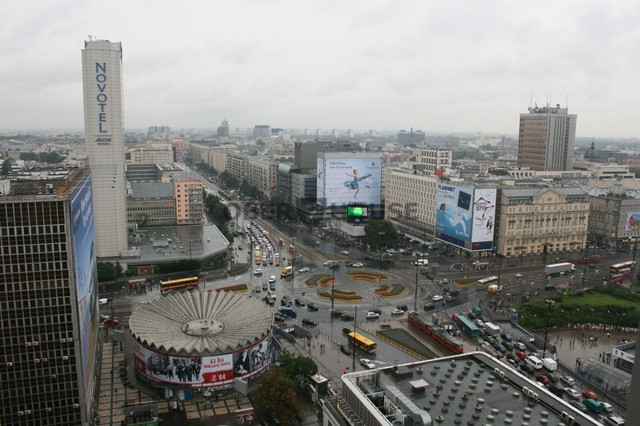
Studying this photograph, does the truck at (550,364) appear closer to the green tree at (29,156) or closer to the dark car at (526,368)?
the dark car at (526,368)

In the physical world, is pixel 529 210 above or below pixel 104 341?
above

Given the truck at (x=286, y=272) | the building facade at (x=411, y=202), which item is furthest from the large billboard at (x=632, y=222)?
the truck at (x=286, y=272)

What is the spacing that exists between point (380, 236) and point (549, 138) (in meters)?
75.6

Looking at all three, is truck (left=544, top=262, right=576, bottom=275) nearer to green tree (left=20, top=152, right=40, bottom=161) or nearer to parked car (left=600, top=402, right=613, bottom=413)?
parked car (left=600, top=402, right=613, bottom=413)

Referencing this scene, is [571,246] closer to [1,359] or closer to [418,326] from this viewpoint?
[418,326]

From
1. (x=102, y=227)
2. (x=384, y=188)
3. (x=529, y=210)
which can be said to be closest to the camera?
(x=102, y=227)

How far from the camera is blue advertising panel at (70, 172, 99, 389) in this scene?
3206 centimetres

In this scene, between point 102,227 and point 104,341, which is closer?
point 104,341

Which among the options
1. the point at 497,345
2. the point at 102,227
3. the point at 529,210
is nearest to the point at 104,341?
the point at 102,227

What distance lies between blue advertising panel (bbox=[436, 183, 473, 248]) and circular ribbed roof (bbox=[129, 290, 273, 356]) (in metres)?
42.1

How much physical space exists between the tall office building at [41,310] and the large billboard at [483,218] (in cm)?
5920

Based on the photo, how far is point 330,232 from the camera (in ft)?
324

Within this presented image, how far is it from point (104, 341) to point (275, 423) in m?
20.6

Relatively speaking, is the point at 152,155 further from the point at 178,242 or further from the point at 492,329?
the point at 492,329
